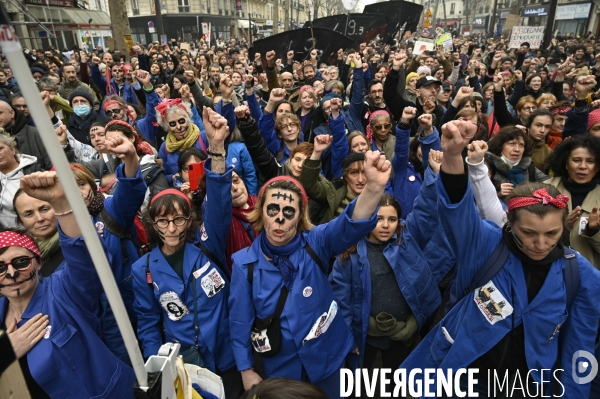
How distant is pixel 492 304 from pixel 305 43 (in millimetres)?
8973

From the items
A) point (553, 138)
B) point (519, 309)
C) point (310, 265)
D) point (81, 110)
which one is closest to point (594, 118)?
point (553, 138)

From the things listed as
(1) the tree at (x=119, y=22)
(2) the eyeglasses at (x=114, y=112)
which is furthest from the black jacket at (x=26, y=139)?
(1) the tree at (x=119, y=22)

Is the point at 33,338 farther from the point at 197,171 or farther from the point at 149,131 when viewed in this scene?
the point at 149,131

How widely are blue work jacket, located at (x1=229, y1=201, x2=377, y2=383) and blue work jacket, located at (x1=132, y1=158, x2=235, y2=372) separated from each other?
0.23 meters

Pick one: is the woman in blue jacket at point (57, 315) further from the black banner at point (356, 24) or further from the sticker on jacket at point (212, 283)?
the black banner at point (356, 24)

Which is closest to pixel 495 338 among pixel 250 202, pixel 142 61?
pixel 250 202

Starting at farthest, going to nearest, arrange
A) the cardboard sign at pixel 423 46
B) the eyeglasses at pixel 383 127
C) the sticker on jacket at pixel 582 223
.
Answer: the cardboard sign at pixel 423 46 < the eyeglasses at pixel 383 127 < the sticker on jacket at pixel 582 223

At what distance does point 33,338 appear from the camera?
5.36ft

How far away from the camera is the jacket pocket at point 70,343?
168 cm

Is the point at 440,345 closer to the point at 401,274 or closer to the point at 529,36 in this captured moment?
the point at 401,274

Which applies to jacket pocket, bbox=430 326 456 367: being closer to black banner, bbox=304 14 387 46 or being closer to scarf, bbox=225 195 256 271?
scarf, bbox=225 195 256 271

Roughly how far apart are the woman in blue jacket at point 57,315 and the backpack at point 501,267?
6.09ft

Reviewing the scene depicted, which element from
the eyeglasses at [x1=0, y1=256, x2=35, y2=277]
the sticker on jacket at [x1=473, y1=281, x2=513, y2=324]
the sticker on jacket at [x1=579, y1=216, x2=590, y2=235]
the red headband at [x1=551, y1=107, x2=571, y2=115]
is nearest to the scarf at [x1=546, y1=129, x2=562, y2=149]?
the red headband at [x1=551, y1=107, x2=571, y2=115]

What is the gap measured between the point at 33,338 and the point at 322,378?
4.77 feet
